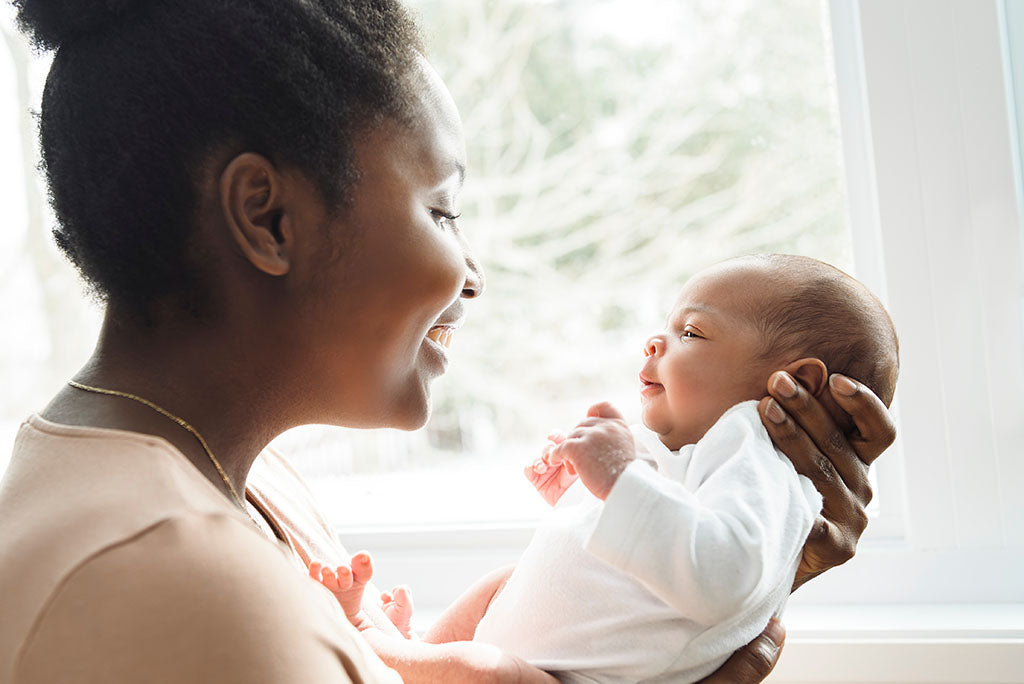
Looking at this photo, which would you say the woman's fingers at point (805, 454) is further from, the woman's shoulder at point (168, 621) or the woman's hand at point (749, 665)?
the woman's shoulder at point (168, 621)

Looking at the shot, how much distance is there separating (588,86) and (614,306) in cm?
42

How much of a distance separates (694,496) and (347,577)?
380 mm

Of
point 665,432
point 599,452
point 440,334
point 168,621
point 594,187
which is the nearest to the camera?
point 168,621

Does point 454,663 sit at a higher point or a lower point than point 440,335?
lower

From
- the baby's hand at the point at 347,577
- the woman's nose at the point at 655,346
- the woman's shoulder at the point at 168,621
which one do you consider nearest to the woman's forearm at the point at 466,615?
the baby's hand at the point at 347,577

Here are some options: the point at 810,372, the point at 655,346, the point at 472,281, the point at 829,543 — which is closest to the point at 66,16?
the point at 472,281

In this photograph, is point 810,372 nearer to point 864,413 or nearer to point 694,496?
point 864,413

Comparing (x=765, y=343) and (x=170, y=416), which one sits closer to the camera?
(x=170, y=416)

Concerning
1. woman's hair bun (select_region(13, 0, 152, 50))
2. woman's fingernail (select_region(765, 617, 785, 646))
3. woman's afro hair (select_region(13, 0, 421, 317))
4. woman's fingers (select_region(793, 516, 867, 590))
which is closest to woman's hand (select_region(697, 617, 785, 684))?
woman's fingernail (select_region(765, 617, 785, 646))

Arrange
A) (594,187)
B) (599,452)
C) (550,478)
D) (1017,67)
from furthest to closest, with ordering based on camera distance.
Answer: (594,187) < (1017,67) < (550,478) < (599,452)

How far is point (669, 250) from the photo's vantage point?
72.2 inches

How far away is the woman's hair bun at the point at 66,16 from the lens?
0.89 m

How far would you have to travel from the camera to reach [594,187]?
73.5 inches

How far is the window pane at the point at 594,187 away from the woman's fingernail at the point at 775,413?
2.36 ft
